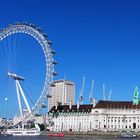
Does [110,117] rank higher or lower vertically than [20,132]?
higher

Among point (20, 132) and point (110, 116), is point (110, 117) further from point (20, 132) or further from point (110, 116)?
point (20, 132)

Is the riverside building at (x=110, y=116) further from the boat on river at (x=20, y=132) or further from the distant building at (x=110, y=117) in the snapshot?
the boat on river at (x=20, y=132)

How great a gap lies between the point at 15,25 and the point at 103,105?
88.3 metres

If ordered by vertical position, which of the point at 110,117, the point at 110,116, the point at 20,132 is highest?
the point at 110,116

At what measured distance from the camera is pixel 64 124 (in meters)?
177

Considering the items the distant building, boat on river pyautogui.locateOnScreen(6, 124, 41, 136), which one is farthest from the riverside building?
boat on river pyautogui.locateOnScreen(6, 124, 41, 136)

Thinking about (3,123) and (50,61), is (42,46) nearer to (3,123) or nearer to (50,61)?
(50,61)

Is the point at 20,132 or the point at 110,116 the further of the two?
the point at 110,116

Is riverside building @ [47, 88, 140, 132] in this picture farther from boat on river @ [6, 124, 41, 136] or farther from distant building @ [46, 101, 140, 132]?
boat on river @ [6, 124, 41, 136]

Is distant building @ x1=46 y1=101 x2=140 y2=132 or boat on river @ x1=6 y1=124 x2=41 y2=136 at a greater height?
distant building @ x1=46 y1=101 x2=140 y2=132

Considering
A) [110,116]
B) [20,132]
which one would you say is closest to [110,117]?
[110,116]

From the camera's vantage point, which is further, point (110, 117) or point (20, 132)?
point (110, 117)

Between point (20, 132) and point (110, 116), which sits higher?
point (110, 116)

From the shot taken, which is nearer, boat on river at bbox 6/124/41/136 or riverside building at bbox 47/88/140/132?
boat on river at bbox 6/124/41/136
